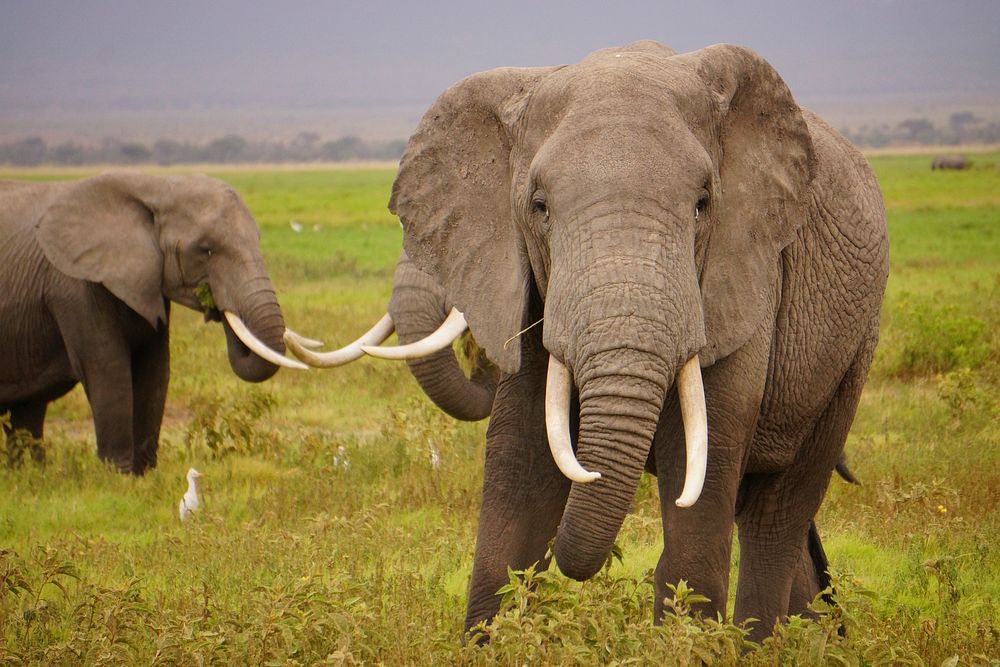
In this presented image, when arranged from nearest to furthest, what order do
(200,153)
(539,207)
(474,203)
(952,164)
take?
1. (539,207)
2. (474,203)
3. (952,164)
4. (200,153)

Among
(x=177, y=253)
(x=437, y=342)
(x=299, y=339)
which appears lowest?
(x=299, y=339)

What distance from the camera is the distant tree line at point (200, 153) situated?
14988cm

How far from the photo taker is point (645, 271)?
3.74m

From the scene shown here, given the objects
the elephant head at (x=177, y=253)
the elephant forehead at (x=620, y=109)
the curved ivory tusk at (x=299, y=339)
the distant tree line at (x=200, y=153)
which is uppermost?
the elephant forehead at (x=620, y=109)

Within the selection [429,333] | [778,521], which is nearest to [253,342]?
[429,333]

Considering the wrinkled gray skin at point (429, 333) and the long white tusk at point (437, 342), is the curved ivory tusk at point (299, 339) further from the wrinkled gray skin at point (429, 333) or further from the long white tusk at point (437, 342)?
the long white tusk at point (437, 342)

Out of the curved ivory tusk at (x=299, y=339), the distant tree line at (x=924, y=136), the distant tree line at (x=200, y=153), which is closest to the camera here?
the curved ivory tusk at (x=299, y=339)

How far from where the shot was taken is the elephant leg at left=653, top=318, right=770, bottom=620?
4.17 meters

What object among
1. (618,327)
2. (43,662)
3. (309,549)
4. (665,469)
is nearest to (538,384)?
(665,469)

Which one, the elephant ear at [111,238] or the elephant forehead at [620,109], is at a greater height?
the elephant forehead at [620,109]

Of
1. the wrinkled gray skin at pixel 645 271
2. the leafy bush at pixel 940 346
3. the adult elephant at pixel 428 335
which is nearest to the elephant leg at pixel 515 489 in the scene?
the wrinkled gray skin at pixel 645 271

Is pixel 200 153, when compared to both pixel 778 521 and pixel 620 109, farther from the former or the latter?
pixel 620 109

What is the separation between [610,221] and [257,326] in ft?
18.3

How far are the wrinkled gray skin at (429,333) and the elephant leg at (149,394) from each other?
2.76 meters
